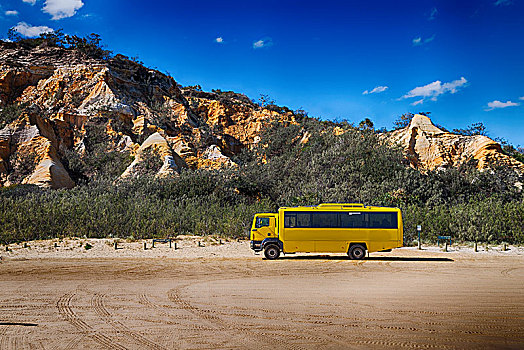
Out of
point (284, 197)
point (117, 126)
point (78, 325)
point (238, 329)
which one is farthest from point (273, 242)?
point (117, 126)

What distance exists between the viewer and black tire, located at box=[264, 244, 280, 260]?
16734 mm

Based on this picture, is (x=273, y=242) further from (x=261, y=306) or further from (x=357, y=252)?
(x=261, y=306)

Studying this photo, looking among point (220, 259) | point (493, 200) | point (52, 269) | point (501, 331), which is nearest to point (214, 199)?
point (220, 259)

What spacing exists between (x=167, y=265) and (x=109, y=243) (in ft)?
20.9

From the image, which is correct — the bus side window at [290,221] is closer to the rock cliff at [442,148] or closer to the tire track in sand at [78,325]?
the tire track in sand at [78,325]

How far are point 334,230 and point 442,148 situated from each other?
2057 cm

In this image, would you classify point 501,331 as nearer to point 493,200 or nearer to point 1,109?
point 493,200

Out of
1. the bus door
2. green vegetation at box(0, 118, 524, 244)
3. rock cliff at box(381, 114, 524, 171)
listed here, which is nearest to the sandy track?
the bus door

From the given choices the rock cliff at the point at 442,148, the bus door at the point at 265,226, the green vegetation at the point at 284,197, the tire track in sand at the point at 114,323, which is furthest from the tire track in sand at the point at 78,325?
the rock cliff at the point at 442,148

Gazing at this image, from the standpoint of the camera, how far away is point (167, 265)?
15.2 metres

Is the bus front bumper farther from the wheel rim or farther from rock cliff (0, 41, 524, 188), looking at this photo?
rock cliff (0, 41, 524, 188)

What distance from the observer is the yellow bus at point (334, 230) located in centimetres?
1645

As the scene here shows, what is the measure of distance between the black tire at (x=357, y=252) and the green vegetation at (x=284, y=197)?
6.75 meters

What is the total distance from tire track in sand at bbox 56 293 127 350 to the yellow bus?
28.8 ft
